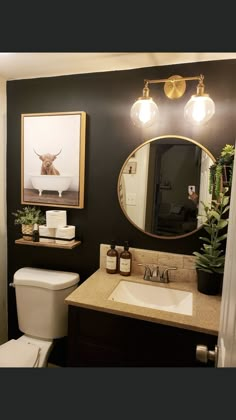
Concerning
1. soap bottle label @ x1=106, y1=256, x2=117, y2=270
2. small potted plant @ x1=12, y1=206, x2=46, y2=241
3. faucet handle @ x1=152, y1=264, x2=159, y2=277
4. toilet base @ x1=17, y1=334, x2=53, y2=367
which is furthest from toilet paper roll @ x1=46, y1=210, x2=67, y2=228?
toilet base @ x1=17, y1=334, x2=53, y2=367

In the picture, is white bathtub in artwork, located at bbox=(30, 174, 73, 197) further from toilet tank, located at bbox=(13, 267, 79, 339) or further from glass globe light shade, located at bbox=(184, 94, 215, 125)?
glass globe light shade, located at bbox=(184, 94, 215, 125)

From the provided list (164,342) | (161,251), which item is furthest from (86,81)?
(164,342)

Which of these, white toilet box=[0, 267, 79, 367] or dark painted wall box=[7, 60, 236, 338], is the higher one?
dark painted wall box=[7, 60, 236, 338]

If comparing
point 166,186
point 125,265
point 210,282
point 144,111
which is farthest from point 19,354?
point 144,111

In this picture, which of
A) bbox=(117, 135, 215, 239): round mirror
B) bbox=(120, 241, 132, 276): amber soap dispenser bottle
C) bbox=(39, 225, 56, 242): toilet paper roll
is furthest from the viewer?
bbox=(39, 225, 56, 242): toilet paper roll

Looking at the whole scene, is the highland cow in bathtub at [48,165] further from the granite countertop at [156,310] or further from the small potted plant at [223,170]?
the small potted plant at [223,170]

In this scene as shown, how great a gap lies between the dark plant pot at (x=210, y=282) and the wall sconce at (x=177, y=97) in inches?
34.1

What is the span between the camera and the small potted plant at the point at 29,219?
1760mm

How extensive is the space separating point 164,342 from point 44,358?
90cm

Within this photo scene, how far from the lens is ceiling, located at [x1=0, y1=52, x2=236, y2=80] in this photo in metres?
1.37

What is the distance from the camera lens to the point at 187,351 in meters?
1.14

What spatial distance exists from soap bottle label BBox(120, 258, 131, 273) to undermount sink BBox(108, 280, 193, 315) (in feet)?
0.26

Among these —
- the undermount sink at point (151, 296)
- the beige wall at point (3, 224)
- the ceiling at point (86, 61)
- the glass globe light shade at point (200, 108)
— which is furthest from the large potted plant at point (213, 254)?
the beige wall at point (3, 224)

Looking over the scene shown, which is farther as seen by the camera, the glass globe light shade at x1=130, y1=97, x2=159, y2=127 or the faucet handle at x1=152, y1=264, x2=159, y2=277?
the faucet handle at x1=152, y1=264, x2=159, y2=277
